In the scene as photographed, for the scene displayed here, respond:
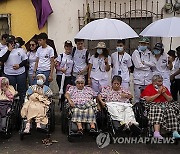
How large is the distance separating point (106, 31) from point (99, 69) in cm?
79

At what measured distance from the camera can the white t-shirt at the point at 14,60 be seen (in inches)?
237

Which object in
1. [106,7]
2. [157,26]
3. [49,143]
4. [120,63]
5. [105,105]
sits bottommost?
[49,143]

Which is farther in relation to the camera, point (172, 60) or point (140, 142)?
point (172, 60)

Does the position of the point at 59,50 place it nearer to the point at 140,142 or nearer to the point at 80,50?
the point at 80,50

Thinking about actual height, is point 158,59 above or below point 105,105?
above

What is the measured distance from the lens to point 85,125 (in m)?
5.00

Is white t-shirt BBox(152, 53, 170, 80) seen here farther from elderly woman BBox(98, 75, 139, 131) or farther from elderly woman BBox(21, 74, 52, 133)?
elderly woman BBox(21, 74, 52, 133)

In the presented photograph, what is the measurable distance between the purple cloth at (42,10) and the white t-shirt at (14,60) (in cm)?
173

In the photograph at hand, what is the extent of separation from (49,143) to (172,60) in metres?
2.98

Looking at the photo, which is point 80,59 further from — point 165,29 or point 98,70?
point 165,29

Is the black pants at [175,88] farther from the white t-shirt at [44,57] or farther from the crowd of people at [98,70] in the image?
the white t-shirt at [44,57]

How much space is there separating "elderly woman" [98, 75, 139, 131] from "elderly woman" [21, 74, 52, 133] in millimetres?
969

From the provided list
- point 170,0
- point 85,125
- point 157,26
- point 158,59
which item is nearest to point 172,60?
point 158,59

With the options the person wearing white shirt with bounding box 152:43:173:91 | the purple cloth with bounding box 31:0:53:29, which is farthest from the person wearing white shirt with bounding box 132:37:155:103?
the purple cloth with bounding box 31:0:53:29
